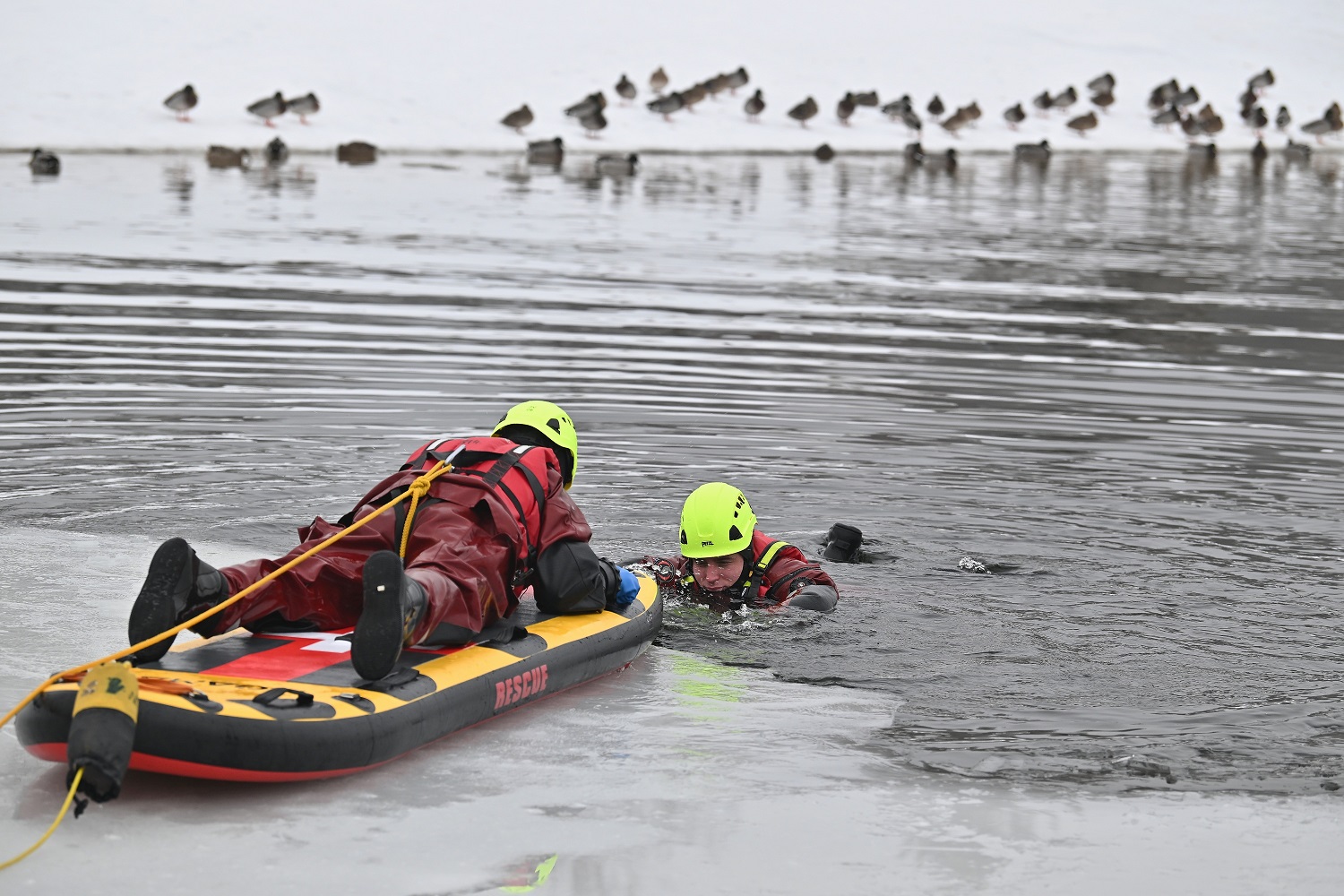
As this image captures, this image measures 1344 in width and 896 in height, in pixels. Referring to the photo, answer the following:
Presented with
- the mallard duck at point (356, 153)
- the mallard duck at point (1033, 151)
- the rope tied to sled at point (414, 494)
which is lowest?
the rope tied to sled at point (414, 494)

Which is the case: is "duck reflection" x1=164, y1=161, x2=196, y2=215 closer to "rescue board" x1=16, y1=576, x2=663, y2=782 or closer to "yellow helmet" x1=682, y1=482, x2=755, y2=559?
"yellow helmet" x1=682, y1=482, x2=755, y2=559

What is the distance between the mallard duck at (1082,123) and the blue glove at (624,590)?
47240 mm

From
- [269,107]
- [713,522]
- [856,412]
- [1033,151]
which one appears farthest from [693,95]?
[713,522]

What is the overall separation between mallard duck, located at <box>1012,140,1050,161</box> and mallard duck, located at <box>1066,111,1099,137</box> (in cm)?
709

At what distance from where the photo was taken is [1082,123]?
5138cm

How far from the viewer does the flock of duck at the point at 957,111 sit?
4222 cm

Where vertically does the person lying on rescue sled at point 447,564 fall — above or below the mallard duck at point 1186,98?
below

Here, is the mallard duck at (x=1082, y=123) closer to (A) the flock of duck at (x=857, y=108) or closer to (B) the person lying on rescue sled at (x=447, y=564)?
(A) the flock of duck at (x=857, y=108)

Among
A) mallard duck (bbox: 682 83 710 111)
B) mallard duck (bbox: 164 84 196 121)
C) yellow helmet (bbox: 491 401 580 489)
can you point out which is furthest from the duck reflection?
yellow helmet (bbox: 491 401 580 489)

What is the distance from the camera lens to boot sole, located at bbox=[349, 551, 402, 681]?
195 inches

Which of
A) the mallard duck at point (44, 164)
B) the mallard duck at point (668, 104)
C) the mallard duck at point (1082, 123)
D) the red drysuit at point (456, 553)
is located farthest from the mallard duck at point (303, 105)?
the red drysuit at point (456, 553)

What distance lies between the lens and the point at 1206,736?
5703mm

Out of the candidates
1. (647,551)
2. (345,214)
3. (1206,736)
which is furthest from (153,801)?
(345,214)

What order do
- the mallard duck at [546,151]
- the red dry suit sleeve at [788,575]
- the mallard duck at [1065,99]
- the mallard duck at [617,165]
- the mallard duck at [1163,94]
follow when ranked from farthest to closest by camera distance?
the mallard duck at [1163,94] → the mallard duck at [1065,99] → the mallard duck at [546,151] → the mallard duck at [617,165] → the red dry suit sleeve at [788,575]
